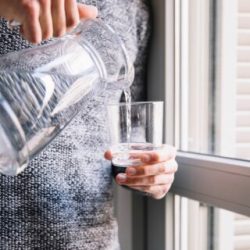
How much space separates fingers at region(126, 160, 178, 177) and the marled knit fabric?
101mm

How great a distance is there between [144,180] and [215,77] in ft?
0.95

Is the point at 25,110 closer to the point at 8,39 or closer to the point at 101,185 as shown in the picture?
the point at 8,39

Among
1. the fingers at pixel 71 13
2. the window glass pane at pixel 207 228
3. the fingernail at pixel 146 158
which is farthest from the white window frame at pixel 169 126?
the fingers at pixel 71 13

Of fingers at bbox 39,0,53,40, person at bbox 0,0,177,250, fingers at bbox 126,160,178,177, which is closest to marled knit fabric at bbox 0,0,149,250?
person at bbox 0,0,177,250

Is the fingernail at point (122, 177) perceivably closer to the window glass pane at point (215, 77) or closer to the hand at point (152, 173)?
the hand at point (152, 173)

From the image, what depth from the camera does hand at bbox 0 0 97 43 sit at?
1.95 feet

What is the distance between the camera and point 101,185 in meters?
0.93

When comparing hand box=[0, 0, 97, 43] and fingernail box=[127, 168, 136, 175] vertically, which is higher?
hand box=[0, 0, 97, 43]

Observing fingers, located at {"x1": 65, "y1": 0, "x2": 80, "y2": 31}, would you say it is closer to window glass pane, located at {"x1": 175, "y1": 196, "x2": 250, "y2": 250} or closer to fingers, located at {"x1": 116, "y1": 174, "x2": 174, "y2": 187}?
fingers, located at {"x1": 116, "y1": 174, "x2": 174, "y2": 187}

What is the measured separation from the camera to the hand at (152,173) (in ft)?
2.70

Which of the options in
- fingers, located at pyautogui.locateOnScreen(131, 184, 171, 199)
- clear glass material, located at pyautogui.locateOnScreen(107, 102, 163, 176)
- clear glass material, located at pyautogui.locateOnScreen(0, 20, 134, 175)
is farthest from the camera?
fingers, located at pyautogui.locateOnScreen(131, 184, 171, 199)

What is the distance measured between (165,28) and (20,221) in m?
0.48

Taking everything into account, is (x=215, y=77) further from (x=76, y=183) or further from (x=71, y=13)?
(x=71, y=13)

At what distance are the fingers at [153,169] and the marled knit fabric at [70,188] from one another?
0.10 metres
